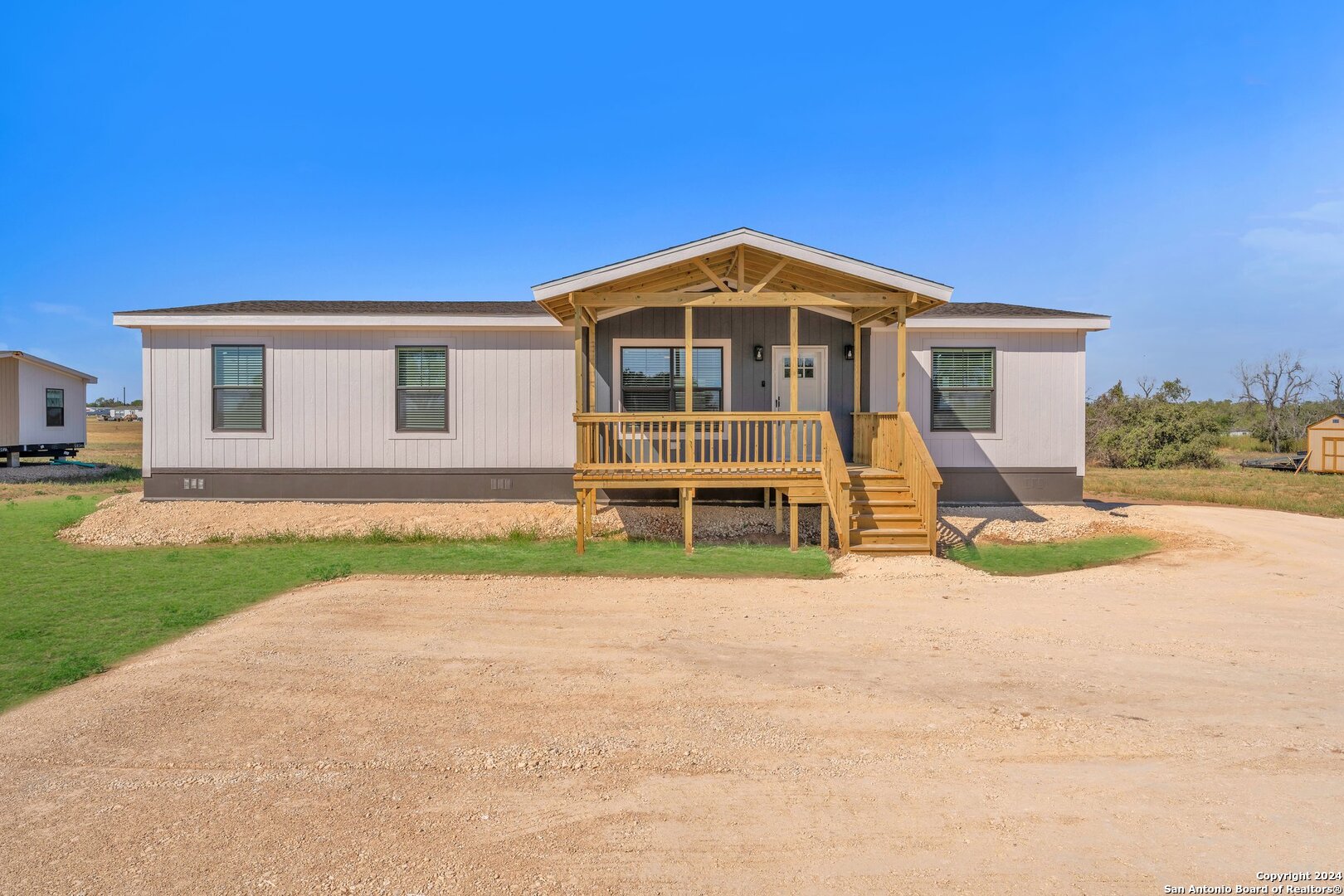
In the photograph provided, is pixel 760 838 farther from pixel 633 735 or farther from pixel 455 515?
pixel 455 515

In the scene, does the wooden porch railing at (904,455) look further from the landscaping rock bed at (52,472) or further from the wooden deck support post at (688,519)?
the landscaping rock bed at (52,472)

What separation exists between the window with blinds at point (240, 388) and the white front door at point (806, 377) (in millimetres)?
8766

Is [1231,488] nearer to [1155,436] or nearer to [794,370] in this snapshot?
[1155,436]

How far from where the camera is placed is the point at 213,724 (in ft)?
13.5

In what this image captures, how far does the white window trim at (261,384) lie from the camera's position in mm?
12656

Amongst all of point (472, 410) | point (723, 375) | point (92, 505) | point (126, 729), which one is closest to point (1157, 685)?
point (126, 729)

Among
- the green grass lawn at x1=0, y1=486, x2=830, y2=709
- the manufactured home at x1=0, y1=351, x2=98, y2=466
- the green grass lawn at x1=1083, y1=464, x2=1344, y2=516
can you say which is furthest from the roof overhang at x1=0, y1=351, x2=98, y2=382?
the green grass lawn at x1=1083, y1=464, x2=1344, y2=516

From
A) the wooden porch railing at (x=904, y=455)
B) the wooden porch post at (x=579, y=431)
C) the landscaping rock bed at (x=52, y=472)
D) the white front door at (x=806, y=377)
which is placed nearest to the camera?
A: the wooden porch railing at (x=904, y=455)

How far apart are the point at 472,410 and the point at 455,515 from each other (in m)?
1.89

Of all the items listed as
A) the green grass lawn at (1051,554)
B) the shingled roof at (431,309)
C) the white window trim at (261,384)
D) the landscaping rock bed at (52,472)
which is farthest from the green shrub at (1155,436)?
the landscaping rock bed at (52,472)

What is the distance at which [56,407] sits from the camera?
24859mm

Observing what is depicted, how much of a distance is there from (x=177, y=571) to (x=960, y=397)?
38.4ft

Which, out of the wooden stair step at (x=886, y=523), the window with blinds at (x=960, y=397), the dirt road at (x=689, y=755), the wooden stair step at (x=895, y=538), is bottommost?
the dirt road at (x=689, y=755)

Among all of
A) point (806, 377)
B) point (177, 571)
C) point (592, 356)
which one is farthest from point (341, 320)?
point (806, 377)
